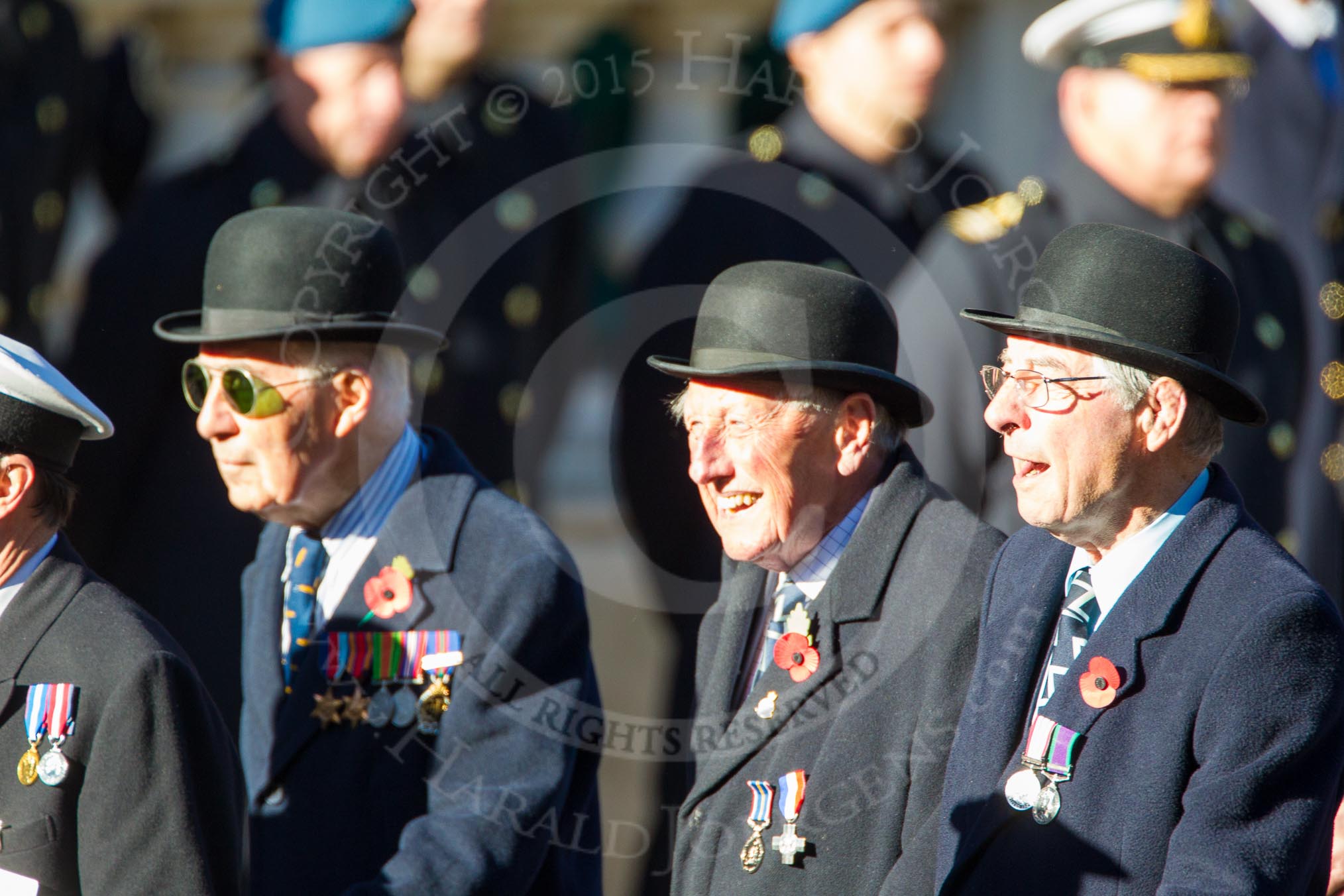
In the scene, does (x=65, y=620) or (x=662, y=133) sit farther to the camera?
(x=662, y=133)

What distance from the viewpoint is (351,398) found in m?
3.63

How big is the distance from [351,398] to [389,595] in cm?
47

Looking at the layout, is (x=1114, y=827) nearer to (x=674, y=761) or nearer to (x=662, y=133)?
(x=674, y=761)

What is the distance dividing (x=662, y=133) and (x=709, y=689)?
2.46m

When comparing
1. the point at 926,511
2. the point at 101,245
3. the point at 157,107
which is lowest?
the point at 926,511

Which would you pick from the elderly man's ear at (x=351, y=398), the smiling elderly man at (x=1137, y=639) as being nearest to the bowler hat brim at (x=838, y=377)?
the smiling elderly man at (x=1137, y=639)

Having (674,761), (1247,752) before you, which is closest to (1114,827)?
(1247,752)

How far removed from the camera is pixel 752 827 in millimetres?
3145

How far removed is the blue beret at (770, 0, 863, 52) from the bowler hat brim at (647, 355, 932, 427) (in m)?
1.54

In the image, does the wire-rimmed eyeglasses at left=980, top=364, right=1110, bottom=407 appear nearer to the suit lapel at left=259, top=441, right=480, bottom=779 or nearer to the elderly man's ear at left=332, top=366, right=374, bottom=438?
the suit lapel at left=259, top=441, right=480, bottom=779

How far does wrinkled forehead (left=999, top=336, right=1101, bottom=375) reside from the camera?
2785 mm

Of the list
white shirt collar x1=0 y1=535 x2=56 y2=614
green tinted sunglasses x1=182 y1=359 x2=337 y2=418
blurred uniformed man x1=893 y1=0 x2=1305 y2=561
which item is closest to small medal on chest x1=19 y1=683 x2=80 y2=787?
white shirt collar x1=0 y1=535 x2=56 y2=614

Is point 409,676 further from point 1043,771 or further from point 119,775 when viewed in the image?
point 1043,771

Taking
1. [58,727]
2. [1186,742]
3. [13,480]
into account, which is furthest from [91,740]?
[1186,742]
